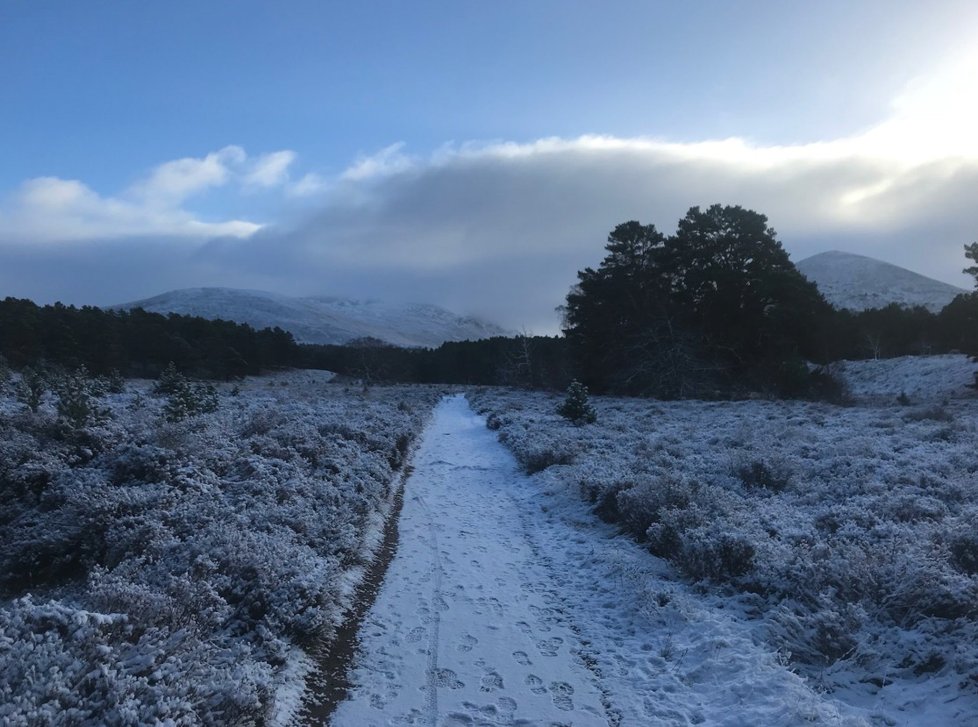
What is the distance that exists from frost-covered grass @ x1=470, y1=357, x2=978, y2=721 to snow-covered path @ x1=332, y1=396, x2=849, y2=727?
582 mm

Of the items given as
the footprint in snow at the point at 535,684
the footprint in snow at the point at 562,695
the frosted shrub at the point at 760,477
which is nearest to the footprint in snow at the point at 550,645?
the footprint in snow at the point at 535,684

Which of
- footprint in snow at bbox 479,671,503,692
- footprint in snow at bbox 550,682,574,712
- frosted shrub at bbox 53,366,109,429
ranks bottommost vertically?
footprint in snow at bbox 550,682,574,712

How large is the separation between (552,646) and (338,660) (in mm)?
2244

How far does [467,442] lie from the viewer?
22312 mm

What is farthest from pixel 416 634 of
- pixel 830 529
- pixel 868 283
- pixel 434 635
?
pixel 868 283

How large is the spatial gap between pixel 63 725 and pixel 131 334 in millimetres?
55364

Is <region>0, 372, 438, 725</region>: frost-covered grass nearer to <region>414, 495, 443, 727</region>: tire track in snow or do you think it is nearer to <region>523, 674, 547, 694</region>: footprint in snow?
<region>414, 495, 443, 727</region>: tire track in snow

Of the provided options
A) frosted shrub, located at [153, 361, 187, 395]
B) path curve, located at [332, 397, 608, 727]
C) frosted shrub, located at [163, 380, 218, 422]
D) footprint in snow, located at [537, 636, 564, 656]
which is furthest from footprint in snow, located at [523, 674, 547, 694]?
frosted shrub, located at [153, 361, 187, 395]

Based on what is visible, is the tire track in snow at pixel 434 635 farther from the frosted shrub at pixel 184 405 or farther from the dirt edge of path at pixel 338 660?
the frosted shrub at pixel 184 405

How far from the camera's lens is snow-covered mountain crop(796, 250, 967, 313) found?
121 m

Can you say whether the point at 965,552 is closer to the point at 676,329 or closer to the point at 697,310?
the point at 676,329

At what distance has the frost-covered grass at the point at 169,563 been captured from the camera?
3926 mm

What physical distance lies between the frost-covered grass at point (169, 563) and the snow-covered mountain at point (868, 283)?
124m

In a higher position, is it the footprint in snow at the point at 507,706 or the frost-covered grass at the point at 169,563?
the frost-covered grass at the point at 169,563
